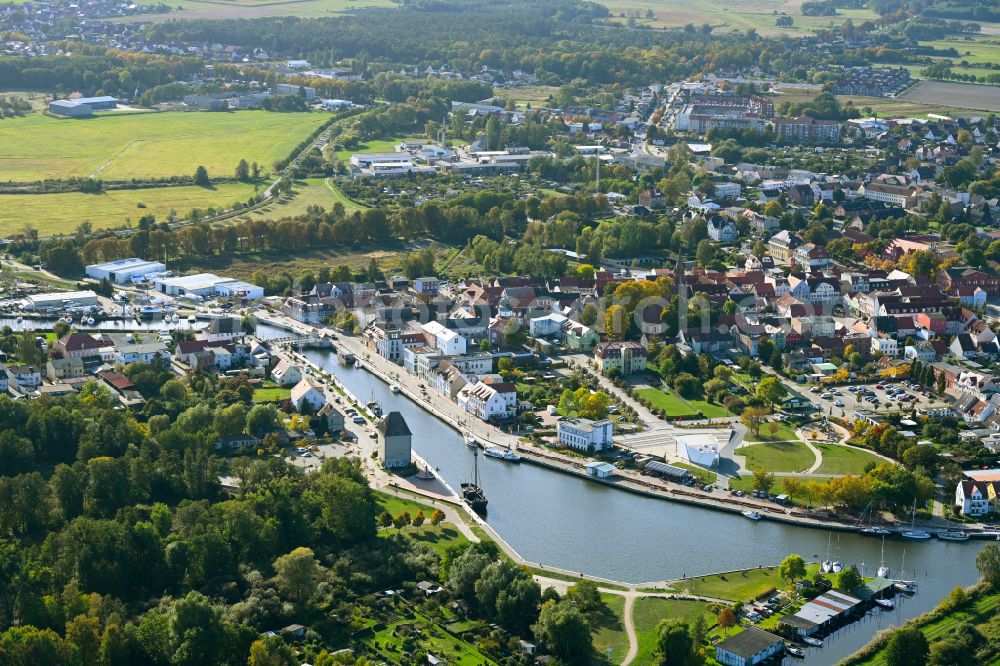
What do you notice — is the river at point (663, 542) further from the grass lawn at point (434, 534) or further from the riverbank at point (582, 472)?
the grass lawn at point (434, 534)

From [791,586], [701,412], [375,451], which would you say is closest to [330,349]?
[375,451]

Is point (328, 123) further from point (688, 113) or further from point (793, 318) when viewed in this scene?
point (793, 318)

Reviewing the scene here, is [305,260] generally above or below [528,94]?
below

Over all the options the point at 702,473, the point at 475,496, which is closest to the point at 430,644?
the point at 475,496

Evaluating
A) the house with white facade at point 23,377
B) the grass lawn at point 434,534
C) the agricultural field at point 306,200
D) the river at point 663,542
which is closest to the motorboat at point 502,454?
the river at point 663,542

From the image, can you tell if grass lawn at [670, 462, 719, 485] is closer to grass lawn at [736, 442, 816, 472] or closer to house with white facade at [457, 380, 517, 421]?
grass lawn at [736, 442, 816, 472]

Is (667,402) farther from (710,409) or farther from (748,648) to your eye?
(748,648)
